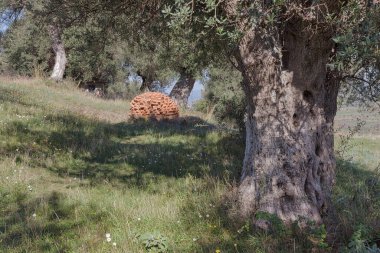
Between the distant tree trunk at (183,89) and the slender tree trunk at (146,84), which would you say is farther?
the slender tree trunk at (146,84)

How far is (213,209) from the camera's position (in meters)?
5.32

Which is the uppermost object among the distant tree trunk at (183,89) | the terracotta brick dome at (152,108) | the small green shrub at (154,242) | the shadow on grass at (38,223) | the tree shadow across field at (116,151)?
the distant tree trunk at (183,89)

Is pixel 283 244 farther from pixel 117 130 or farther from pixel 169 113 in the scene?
pixel 169 113

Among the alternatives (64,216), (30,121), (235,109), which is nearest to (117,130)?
(30,121)

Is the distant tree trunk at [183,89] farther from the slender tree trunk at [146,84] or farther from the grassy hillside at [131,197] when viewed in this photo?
the grassy hillside at [131,197]

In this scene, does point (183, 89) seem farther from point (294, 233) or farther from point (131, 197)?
point (294, 233)

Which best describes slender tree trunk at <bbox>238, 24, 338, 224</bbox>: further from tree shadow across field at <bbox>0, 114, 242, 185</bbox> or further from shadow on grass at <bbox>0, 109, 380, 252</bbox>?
tree shadow across field at <bbox>0, 114, 242, 185</bbox>

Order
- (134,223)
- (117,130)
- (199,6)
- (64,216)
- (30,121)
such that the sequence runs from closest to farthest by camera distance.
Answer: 1. (134,223)
2. (64,216)
3. (199,6)
4. (30,121)
5. (117,130)

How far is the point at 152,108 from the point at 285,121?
1242 cm

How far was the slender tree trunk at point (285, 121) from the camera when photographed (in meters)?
5.14

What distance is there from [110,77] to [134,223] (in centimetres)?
3453

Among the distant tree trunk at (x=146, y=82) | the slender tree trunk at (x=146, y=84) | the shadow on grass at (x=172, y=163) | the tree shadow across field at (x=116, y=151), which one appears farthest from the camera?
the slender tree trunk at (x=146, y=84)

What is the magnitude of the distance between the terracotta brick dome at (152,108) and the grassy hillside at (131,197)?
19.9 ft

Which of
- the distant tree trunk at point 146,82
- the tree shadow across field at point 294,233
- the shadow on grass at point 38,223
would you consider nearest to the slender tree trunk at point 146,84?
Answer: the distant tree trunk at point 146,82
